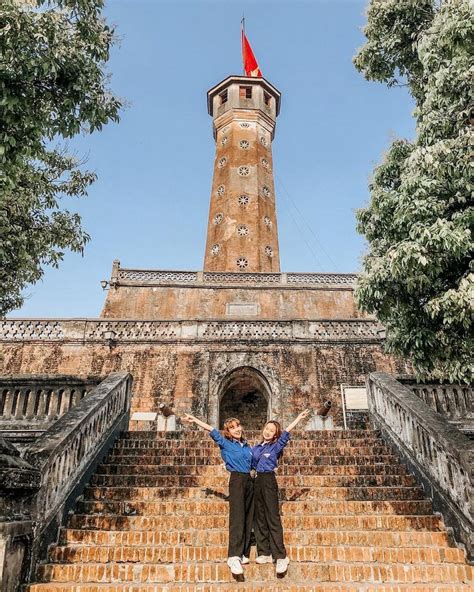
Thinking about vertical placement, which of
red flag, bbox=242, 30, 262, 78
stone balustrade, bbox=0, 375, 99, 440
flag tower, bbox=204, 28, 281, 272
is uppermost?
red flag, bbox=242, 30, 262, 78

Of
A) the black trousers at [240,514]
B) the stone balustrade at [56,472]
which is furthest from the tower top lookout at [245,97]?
the black trousers at [240,514]

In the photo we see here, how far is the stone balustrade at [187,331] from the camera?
1577 cm

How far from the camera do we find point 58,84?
5.44m

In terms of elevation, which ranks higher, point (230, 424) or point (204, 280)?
point (204, 280)

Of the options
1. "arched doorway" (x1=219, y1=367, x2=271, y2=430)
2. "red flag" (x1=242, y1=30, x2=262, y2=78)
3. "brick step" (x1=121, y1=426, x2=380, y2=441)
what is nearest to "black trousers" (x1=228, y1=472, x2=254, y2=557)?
"brick step" (x1=121, y1=426, x2=380, y2=441)

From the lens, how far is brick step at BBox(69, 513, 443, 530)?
17.4ft

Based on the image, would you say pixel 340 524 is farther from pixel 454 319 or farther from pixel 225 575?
pixel 454 319

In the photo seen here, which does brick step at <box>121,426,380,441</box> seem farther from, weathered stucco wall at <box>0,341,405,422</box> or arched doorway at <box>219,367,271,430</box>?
arched doorway at <box>219,367,271,430</box>

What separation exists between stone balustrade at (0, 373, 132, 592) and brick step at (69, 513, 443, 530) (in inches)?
16.9

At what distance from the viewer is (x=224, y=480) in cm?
635

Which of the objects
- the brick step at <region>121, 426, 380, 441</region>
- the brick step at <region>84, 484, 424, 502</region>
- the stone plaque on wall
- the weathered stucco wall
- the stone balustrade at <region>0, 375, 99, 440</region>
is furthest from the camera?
the stone plaque on wall

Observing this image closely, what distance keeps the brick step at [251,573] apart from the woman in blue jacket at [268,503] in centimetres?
18

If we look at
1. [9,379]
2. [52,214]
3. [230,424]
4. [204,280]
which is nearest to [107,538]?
[230,424]

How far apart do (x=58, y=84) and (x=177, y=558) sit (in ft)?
18.6
